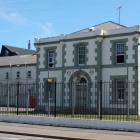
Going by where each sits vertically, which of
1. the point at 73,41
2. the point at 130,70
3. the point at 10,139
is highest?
the point at 73,41

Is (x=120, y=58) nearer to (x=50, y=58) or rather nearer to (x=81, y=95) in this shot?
(x=81, y=95)

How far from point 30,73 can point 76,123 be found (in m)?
40.9

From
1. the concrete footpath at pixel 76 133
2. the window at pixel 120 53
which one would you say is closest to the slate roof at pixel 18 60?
the window at pixel 120 53

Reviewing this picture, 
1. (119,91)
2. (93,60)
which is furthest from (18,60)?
(119,91)

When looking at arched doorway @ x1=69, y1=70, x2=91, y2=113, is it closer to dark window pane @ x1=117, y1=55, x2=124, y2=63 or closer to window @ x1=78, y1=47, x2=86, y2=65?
window @ x1=78, y1=47, x2=86, y2=65

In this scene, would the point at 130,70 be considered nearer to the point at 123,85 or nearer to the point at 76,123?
the point at 123,85

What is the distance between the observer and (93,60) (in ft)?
153

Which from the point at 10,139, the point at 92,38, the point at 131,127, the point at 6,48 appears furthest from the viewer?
the point at 6,48

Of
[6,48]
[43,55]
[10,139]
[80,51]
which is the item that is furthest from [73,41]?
[6,48]

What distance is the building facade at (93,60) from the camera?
4331 cm

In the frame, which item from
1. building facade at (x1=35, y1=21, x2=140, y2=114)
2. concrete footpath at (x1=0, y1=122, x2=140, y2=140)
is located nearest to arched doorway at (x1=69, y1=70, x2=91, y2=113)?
building facade at (x1=35, y1=21, x2=140, y2=114)

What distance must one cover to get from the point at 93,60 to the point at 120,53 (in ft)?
10.2

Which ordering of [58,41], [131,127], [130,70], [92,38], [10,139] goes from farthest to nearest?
[58,41] < [92,38] < [130,70] < [131,127] < [10,139]

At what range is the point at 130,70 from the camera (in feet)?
144
